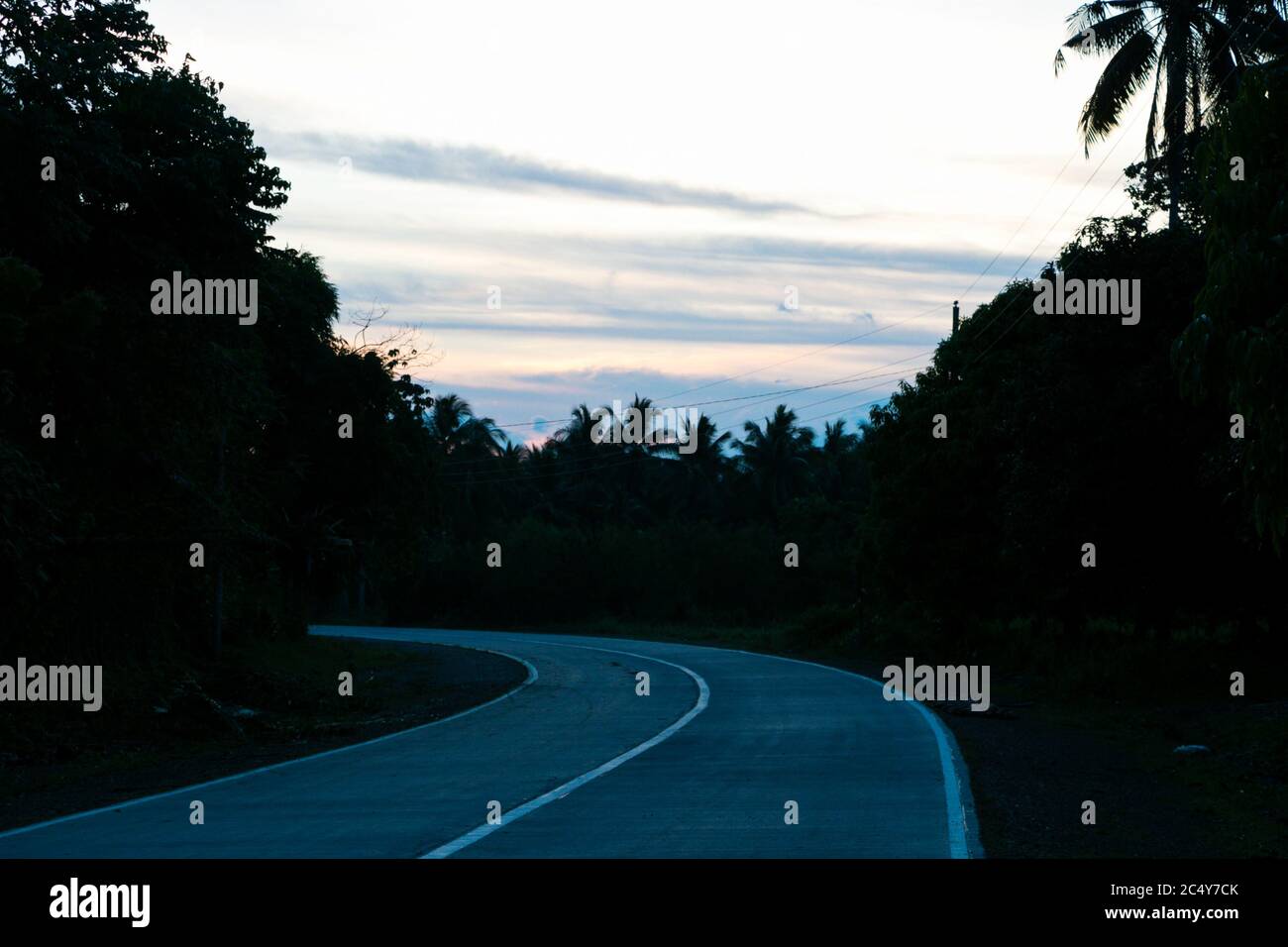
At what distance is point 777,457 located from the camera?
86438 mm

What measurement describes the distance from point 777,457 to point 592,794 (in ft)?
242

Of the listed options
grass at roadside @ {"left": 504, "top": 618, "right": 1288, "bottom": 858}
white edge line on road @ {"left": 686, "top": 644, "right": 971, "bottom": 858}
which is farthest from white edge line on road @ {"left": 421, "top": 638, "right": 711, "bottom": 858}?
grass at roadside @ {"left": 504, "top": 618, "right": 1288, "bottom": 858}

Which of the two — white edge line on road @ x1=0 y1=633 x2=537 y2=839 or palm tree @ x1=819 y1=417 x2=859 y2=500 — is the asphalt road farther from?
palm tree @ x1=819 y1=417 x2=859 y2=500

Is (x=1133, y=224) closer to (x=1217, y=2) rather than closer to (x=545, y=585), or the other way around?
(x=1217, y=2)

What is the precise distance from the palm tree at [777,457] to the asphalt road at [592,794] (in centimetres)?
6074

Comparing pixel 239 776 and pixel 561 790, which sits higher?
pixel 561 790

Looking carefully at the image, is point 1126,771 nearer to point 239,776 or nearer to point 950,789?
point 950,789

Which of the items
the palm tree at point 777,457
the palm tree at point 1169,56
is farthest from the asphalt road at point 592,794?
the palm tree at point 777,457

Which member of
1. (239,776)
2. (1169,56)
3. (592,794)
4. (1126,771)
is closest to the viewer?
(592,794)

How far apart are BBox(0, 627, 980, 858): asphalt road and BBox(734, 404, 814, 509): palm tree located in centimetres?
6074

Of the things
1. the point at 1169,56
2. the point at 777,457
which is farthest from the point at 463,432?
the point at 1169,56

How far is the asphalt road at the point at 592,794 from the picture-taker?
10422mm

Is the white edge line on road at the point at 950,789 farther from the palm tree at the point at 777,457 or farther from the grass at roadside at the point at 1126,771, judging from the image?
the palm tree at the point at 777,457
